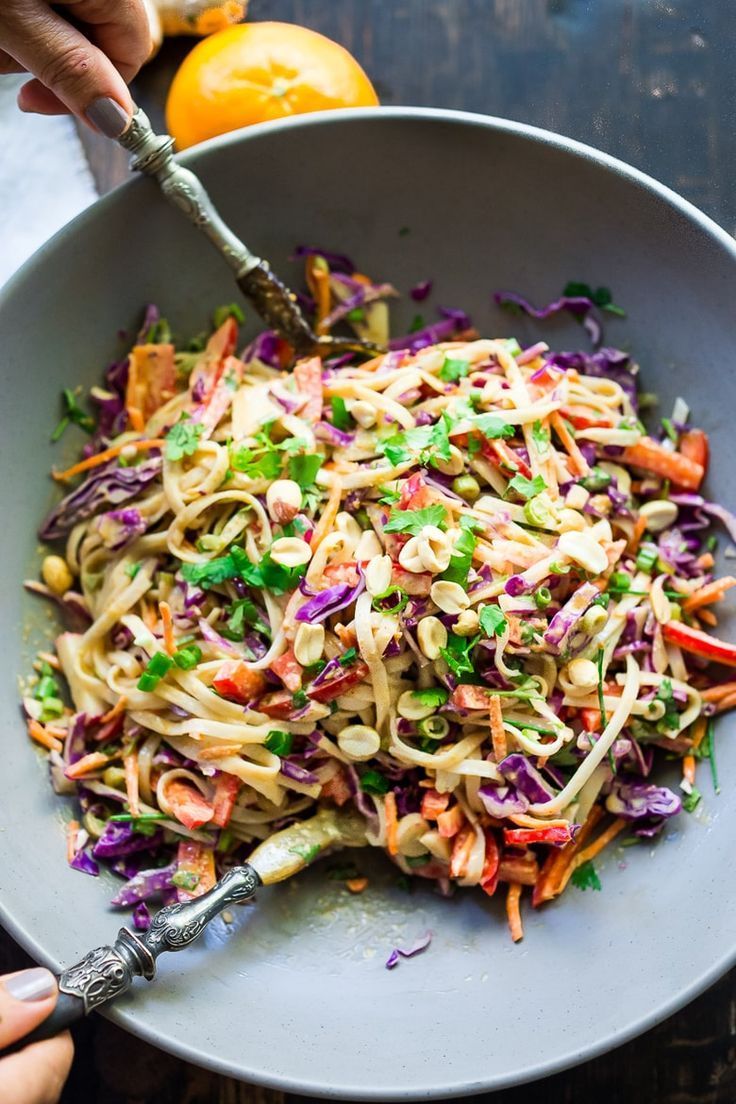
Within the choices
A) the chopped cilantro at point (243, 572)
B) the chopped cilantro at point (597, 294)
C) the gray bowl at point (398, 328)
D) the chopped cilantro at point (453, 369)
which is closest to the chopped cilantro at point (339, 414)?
the chopped cilantro at point (453, 369)

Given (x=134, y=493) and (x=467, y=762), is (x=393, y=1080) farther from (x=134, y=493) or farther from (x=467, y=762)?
(x=134, y=493)

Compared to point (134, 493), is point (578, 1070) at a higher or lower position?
lower

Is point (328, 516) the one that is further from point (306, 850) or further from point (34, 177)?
point (34, 177)

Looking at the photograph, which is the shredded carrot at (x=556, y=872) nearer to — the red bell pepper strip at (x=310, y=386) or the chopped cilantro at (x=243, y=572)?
the chopped cilantro at (x=243, y=572)

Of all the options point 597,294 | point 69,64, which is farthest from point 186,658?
point 597,294

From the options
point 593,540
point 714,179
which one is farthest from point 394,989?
point 714,179
